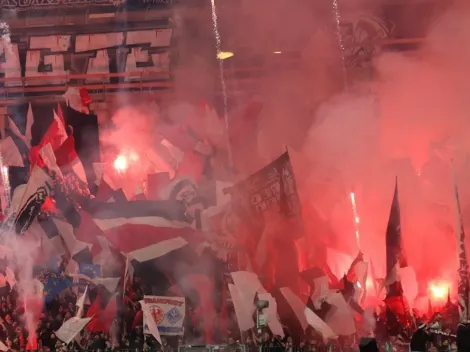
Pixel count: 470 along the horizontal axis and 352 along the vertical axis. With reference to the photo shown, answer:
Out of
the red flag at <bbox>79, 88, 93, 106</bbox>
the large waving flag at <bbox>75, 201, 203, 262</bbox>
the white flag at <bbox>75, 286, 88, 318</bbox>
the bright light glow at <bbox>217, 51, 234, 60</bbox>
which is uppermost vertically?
the bright light glow at <bbox>217, 51, 234, 60</bbox>

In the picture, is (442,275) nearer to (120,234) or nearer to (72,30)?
(120,234)

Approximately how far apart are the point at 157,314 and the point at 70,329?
3.99 feet

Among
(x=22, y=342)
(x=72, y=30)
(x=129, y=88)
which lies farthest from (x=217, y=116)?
(x=22, y=342)

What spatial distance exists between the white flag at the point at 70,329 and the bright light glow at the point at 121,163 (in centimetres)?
303

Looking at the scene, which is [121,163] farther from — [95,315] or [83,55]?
[95,315]

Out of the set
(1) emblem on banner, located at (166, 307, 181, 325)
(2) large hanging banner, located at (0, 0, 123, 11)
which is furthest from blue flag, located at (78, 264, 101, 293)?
(2) large hanging banner, located at (0, 0, 123, 11)

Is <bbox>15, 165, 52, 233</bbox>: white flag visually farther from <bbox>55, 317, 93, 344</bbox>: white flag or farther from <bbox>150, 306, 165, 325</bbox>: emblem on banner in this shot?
<bbox>150, 306, 165, 325</bbox>: emblem on banner

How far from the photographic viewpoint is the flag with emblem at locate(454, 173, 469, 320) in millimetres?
8375

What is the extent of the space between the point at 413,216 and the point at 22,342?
6065 mm

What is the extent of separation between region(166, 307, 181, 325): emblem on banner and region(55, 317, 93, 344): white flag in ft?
3.68

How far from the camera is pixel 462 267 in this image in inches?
345

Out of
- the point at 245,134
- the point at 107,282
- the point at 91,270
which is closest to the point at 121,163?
the point at 91,270

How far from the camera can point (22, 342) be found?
9203 millimetres

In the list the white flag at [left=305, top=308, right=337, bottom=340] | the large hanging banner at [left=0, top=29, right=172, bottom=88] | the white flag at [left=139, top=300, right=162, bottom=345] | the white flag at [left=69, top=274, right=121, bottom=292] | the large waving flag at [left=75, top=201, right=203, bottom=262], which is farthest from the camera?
the large hanging banner at [left=0, top=29, right=172, bottom=88]
